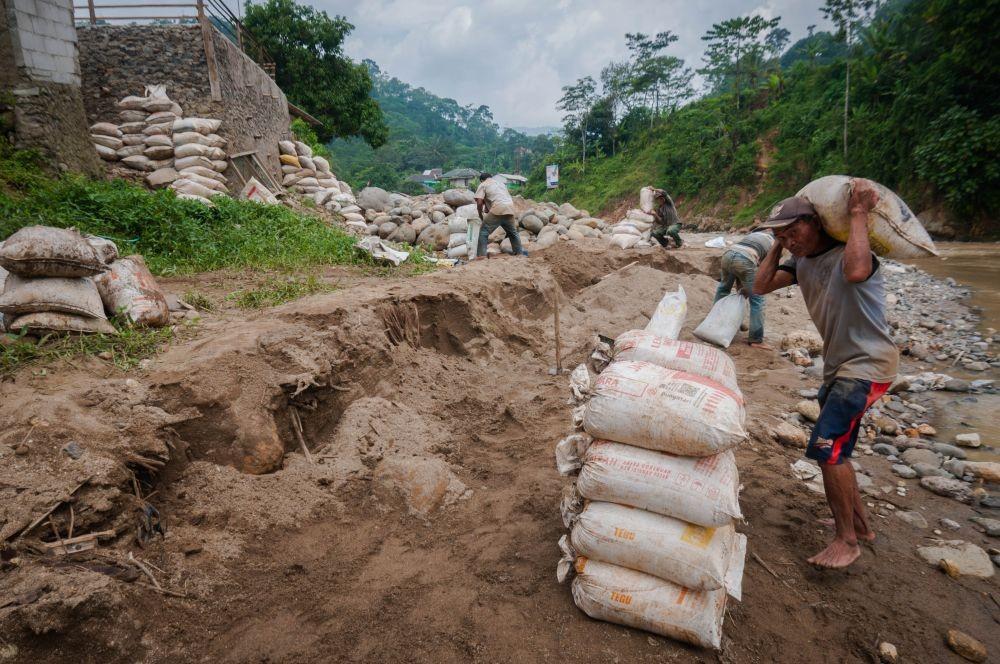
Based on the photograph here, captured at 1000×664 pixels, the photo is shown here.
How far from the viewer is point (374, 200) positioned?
13578 millimetres

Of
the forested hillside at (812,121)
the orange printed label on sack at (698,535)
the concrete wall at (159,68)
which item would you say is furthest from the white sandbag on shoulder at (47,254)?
the forested hillside at (812,121)

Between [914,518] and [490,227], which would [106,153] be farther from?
[914,518]

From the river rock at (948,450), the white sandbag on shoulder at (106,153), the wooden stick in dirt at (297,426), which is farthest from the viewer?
the white sandbag on shoulder at (106,153)

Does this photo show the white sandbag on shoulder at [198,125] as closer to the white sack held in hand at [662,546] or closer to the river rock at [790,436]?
the white sack held in hand at [662,546]

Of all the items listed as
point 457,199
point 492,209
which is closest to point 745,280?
point 492,209

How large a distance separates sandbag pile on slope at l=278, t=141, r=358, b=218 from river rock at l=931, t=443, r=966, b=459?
1011cm

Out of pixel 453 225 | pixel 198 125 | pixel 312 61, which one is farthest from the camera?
pixel 312 61

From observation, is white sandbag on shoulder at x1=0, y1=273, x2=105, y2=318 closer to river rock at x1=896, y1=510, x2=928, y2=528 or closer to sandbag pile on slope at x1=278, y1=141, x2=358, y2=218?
river rock at x1=896, y1=510, x2=928, y2=528

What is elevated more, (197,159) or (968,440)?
(197,159)

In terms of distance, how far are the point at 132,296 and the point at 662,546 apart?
11.8 ft

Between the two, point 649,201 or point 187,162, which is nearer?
point 187,162

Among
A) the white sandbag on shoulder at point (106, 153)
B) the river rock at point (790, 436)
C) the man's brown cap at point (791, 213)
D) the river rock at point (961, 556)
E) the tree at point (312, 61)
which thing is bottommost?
the river rock at point (961, 556)

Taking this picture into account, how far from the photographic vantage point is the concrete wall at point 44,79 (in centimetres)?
617

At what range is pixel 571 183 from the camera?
119 ft
